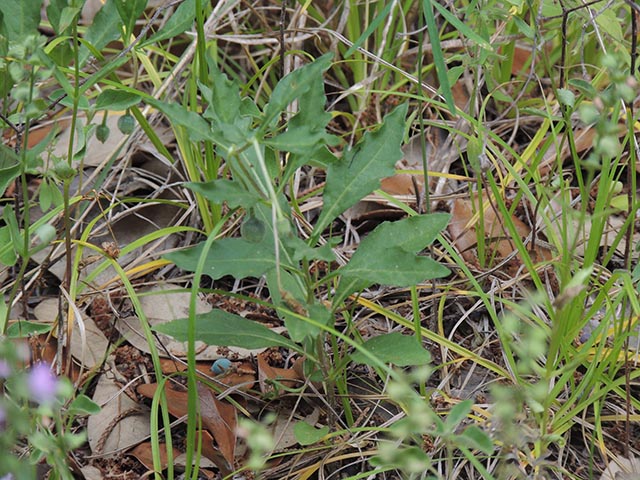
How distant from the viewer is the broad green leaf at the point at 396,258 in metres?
1.48

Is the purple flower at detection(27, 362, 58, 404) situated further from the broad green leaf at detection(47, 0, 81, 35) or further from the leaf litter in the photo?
the broad green leaf at detection(47, 0, 81, 35)

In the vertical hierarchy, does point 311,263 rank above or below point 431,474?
above

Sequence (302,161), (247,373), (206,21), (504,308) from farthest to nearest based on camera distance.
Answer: (206,21)
(504,308)
(247,373)
(302,161)

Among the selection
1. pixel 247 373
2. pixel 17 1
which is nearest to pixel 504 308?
pixel 247 373

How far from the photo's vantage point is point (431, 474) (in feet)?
5.39

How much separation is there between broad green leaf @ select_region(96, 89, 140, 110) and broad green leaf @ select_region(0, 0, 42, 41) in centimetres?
19

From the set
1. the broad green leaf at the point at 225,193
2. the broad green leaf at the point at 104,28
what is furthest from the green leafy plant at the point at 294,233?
the broad green leaf at the point at 104,28

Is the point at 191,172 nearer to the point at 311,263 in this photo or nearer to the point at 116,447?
the point at 311,263

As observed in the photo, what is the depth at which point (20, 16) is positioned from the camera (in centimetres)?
176

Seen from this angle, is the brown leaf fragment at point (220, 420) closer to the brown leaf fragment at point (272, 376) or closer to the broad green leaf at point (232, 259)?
the brown leaf fragment at point (272, 376)

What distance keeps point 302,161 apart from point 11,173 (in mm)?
703

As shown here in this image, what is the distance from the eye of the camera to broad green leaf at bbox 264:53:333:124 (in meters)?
1.44

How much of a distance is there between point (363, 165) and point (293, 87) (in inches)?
9.5

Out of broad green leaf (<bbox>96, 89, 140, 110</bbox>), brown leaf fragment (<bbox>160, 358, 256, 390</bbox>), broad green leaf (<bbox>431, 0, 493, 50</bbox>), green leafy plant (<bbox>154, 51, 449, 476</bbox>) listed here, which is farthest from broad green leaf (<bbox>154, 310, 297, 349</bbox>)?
broad green leaf (<bbox>431, 0, 493, 50</bbox>)
